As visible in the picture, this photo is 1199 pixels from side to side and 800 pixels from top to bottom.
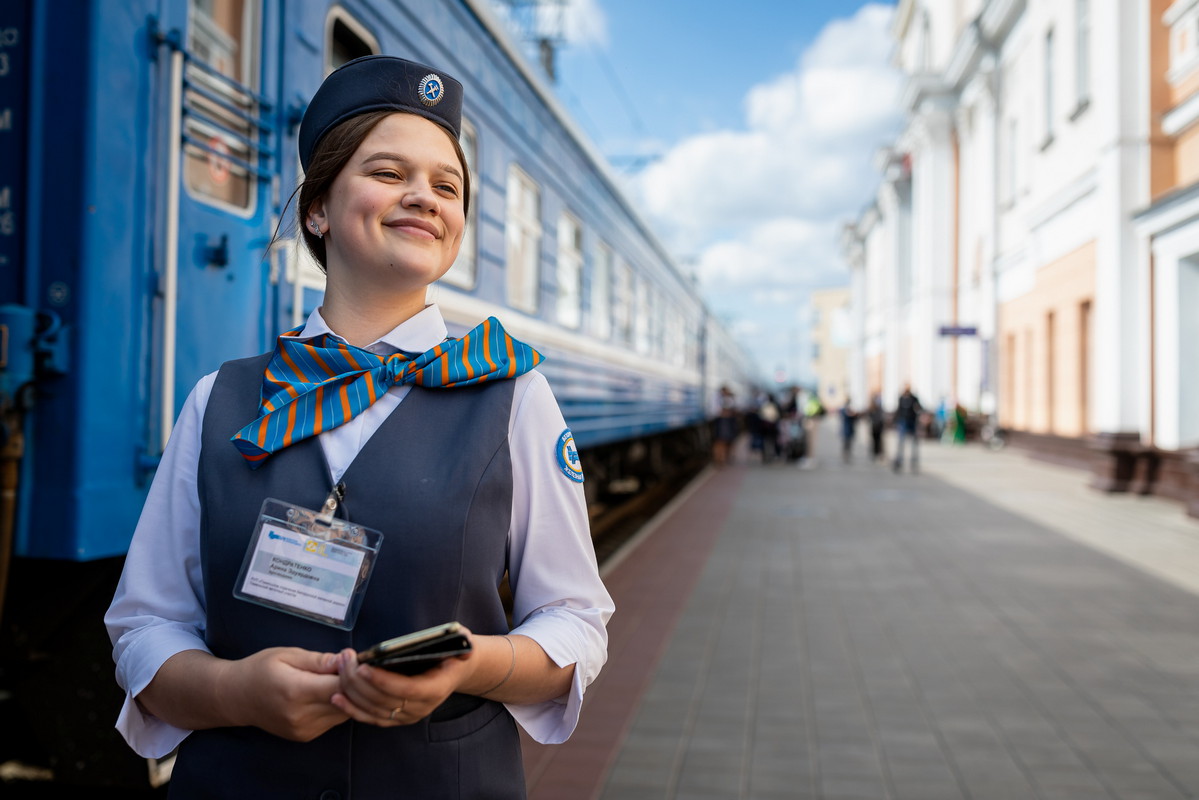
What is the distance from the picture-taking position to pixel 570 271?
7.34 meters

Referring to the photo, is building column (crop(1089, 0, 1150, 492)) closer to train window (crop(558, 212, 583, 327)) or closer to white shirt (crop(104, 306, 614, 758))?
train window (crop(558, 212, 583, 327))

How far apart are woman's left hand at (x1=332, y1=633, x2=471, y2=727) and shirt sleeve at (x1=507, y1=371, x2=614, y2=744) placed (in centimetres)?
21

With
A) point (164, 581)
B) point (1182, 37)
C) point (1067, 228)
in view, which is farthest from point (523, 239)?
point (1067, 228)

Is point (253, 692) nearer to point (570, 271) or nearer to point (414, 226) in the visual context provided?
point (414, 226)

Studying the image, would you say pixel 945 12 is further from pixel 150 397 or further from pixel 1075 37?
pixel 150 397

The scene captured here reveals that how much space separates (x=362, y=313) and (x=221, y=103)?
2.00 m

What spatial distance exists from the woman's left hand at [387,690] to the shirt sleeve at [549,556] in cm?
21

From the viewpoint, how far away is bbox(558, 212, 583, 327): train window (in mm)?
7008

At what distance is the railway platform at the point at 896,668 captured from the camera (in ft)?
11.7

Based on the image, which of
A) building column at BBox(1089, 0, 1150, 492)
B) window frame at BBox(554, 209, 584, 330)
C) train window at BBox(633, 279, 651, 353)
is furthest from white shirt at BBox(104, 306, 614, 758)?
building column at BBox(1089, 0, 1150, 492)

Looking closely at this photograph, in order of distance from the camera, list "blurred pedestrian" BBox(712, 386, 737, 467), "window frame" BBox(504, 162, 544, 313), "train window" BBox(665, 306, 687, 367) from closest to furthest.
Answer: "window frame" BBox(504, 162, 544, 313), "train window" BBox(665, 306, 687, 367), "blurred pedestrian" BBox(712, 386, 737, 467)

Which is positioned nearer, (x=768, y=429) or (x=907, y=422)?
(x=907, y=422)

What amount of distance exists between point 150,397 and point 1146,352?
1282 centimetres

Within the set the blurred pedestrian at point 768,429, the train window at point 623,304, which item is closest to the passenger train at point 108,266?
the train window at point 623,304
